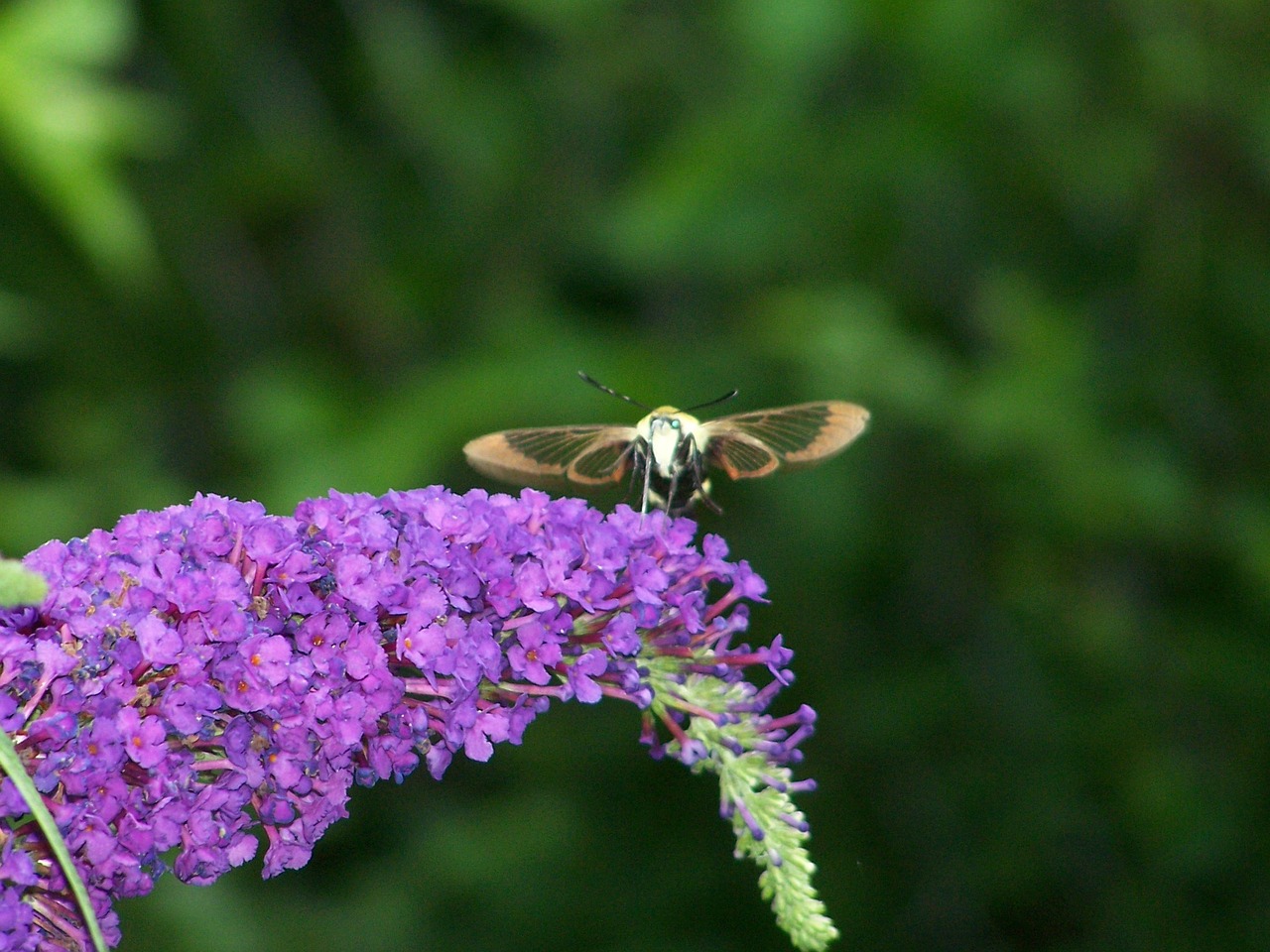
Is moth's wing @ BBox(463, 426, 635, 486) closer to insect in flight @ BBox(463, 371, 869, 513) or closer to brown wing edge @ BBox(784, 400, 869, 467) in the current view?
insect in flight @ BBox(463, 371, 869, 513)

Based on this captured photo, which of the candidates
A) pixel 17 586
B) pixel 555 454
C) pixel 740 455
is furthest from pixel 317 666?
pixel 740 455

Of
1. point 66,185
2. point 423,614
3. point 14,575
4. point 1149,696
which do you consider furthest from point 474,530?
point 1149,696

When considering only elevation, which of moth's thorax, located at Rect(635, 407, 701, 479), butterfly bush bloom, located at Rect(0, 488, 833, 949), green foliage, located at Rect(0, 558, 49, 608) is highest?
green foliage, located at Rect(0, 558, 49, 608)

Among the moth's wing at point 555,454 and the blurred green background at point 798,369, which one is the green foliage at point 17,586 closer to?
the moth's wing at point 555,454

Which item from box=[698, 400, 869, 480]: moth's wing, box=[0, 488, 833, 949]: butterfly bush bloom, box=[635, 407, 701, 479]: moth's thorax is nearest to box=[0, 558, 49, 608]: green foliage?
box=[0, 488, 833, 949]: butterfly bush bloom

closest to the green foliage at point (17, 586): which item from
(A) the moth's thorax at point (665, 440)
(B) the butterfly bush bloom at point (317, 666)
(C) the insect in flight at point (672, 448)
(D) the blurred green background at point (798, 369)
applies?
(B) the butterfly bush bloom at point (317, 666)

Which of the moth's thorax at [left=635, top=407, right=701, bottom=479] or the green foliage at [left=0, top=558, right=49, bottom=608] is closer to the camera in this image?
the green foliage at [left=0, top=558, right=49, bottom=608]

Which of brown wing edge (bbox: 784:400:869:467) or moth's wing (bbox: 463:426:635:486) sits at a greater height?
moth's wing (bbox: 463:426:635:486)

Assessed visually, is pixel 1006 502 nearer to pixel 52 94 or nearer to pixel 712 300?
pixel 712 300
